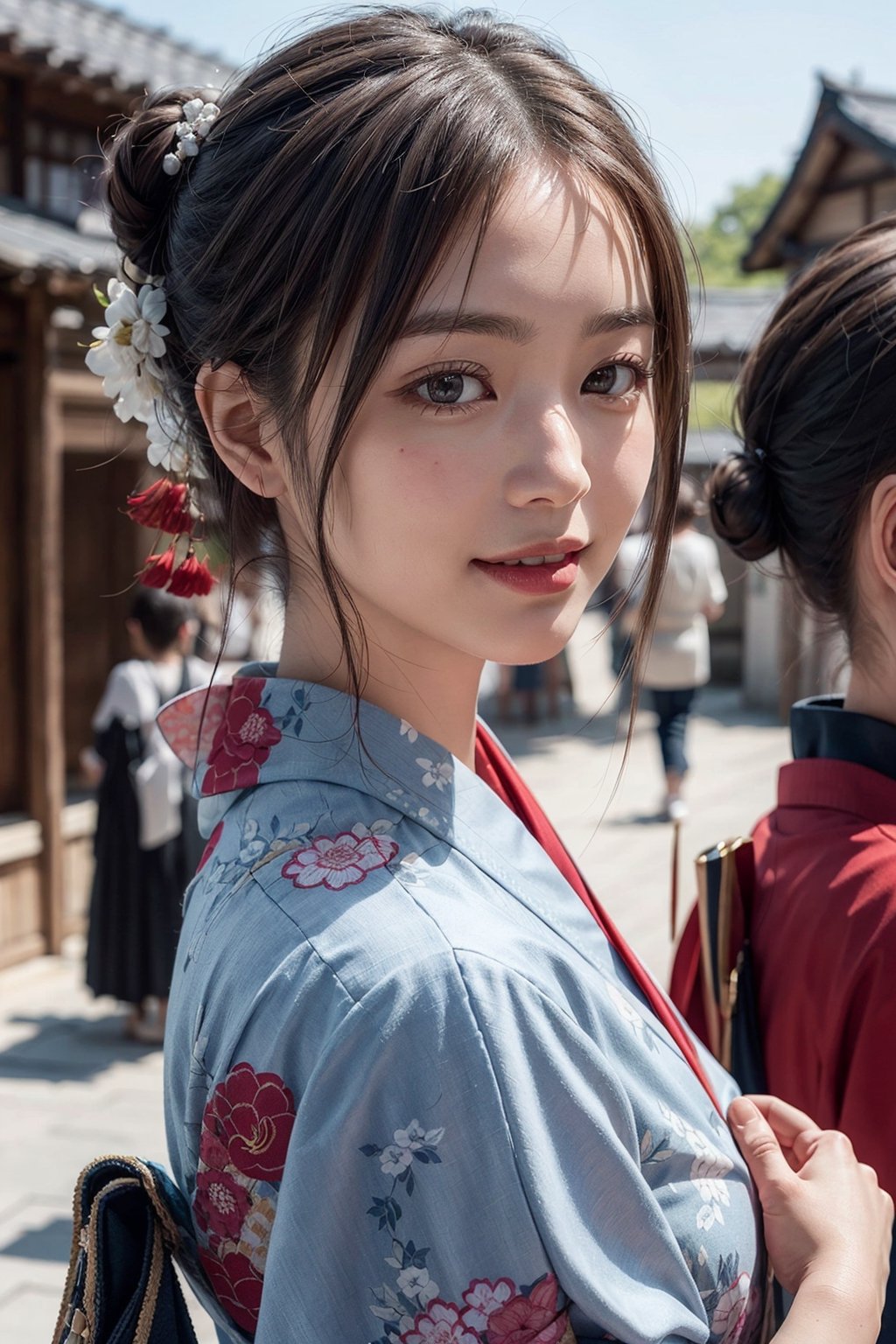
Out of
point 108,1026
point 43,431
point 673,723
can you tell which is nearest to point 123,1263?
point 108,1026

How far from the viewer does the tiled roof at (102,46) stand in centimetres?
637

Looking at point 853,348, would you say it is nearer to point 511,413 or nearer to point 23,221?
point 511,413

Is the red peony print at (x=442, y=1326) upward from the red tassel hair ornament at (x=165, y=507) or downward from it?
downward

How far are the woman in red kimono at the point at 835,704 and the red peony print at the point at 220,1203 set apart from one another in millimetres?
715

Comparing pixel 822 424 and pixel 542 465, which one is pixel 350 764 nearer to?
pixel 542 465

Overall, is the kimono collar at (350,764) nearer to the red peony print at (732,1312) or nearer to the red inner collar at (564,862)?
the red inner collar at (564,862)

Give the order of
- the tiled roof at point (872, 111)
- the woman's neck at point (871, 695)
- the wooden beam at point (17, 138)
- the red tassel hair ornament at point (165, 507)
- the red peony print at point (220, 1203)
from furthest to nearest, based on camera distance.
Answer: the tiled roof at point (872, 111), the wooden beam at point (17, 138), the woman's neck at point (871, 695), the red tassel hair ornament at point (165, 507), the red peony print at point (220, 1203)

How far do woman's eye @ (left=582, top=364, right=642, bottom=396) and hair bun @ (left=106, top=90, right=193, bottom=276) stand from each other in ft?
1.55

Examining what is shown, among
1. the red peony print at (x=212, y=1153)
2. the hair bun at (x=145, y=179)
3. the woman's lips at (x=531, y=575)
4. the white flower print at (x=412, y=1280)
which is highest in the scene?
the hair bun at (x=145, y=179)

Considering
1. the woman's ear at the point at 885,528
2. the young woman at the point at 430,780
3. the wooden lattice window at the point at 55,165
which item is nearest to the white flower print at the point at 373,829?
the young woman at the point at 430,780

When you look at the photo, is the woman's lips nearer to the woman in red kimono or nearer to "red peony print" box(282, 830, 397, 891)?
"red peony print" box(282, 830, 397, 891)

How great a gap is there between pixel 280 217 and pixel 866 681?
3.18 ft

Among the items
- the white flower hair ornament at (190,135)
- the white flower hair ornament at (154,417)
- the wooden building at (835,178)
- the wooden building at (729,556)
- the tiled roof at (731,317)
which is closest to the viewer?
the white flower hair ornament at (190,135)

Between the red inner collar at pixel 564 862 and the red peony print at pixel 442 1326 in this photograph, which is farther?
the red inner collar at pixel 564 862
